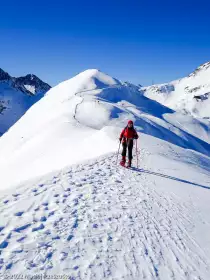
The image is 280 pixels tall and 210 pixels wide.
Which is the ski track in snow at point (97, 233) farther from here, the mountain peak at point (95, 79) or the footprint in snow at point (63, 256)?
the mountain peak at point (95, 79)

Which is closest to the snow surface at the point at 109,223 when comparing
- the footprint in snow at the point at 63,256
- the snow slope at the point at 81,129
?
the footprint in snow at the point at 63,256

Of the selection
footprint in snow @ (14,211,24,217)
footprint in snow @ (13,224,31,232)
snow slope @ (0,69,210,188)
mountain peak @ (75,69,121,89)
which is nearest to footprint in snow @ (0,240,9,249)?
footprint in snow @ (13,224,31,232)

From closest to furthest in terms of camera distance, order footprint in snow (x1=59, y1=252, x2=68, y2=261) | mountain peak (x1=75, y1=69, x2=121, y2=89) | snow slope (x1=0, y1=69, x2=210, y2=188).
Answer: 1. footprint in snow (x1=59, y1=252, x2=68, y2=261)
2. snow slope (x1=0, y1=69, x2=210, y2=188)
3. mountain peak (x1=75, y1=69, x2=121, y2=89)

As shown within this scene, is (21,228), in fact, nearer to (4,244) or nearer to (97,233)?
(4,244)

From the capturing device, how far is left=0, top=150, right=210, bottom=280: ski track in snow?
6.96 metres

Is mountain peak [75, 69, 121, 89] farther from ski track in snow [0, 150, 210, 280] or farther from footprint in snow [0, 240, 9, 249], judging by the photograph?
footprint in snow [0, 240, 9, 249]

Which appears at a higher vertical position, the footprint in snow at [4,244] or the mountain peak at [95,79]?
the mountain peak at [95,79]

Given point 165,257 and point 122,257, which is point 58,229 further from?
point 165,257

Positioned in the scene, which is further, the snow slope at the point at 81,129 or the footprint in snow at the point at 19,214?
the snow slope at the point at 81,129

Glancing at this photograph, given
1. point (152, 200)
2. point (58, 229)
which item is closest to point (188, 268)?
point (58, 229)

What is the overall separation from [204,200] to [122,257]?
6.44m

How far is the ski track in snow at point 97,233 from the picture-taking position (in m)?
6.96

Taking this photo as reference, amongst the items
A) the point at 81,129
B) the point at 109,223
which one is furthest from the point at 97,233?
the point at 81,129

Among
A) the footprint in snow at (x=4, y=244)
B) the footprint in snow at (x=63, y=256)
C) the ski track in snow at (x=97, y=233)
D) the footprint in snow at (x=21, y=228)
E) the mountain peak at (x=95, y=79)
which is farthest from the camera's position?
the mountain peak at (x=95, y=79)
